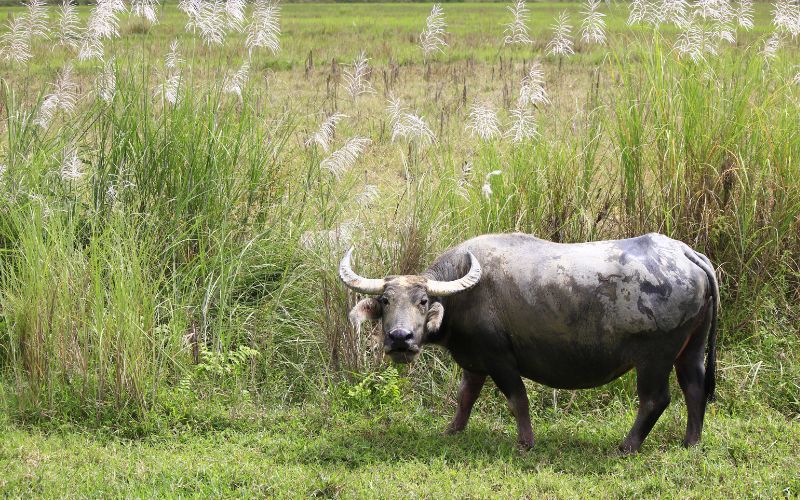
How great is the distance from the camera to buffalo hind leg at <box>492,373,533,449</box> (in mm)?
5355

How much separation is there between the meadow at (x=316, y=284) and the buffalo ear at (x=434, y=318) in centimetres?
74

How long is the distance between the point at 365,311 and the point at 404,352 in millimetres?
418

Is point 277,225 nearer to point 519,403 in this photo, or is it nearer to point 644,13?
point 519,403

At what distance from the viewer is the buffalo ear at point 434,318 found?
16.8 ft

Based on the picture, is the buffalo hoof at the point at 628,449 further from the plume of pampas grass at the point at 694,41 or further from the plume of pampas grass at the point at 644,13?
the plume of pampas grass at the point at 644,13

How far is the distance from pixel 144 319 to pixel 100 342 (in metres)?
0.33

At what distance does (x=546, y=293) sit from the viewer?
528 cm

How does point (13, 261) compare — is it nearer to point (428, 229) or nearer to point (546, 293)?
point (428, 229)

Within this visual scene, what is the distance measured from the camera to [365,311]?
17.4ft

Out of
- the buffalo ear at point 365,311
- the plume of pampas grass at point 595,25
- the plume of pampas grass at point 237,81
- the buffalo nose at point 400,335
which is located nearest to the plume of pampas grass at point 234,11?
the plume of pampas grass at point 237,81

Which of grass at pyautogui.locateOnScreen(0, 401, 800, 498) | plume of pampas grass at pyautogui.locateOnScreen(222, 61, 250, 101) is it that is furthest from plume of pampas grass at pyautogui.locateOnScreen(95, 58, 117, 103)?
grass at pyautogui.locateOnScreen(0, 401, 800, 498)

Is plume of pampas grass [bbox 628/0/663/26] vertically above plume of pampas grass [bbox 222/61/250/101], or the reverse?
plume of pampas grass [bbox 628/0/663/26]

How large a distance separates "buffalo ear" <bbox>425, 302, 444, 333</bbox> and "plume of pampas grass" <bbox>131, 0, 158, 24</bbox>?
10.4 ft

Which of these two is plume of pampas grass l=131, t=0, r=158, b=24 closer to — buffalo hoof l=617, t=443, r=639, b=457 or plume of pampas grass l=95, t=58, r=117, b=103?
plume of pampas grass l=95, t=58, r=117, b=103
